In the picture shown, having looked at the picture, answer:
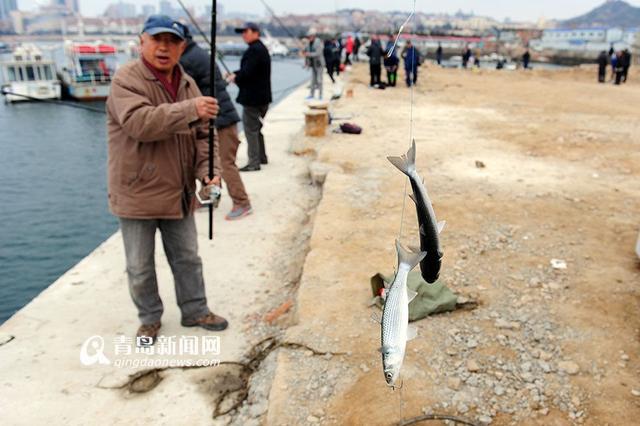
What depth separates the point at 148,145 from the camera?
3.37 meters

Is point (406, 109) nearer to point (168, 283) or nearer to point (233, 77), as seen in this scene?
point (233, 77)

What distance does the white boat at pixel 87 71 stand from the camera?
109 ft

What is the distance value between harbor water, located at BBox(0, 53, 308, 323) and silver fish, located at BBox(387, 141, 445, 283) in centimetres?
560

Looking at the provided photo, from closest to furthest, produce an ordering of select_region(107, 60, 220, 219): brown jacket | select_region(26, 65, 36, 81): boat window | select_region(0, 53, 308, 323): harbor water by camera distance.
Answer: select_region(107, 60, 220, 219): brown jacket
select_region(0, 53, 308, 323): harbor water
select_region(26, 65, 36, 81): boat window

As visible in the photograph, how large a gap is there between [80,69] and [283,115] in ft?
82.5

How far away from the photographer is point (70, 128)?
23.2 meters

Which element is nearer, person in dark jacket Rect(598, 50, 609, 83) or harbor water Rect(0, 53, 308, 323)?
harbor water Rect(0, 53, 308, 323)

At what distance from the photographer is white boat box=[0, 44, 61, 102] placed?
31250mm

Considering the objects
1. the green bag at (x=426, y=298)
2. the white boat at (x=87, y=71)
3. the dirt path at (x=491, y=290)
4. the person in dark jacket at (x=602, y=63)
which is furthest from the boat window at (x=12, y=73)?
the green bag at (x=426, y=298)

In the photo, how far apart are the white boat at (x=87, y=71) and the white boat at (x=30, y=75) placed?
994mm

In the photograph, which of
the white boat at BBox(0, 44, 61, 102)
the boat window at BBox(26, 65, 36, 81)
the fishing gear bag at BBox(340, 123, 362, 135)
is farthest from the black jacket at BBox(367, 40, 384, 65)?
the boat window at BBox(26, 65, 36, 81)

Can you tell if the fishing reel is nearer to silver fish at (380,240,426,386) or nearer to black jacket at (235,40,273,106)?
silver fish at (380,240,426,386)

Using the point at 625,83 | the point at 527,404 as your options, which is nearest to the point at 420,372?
the point at 527,404

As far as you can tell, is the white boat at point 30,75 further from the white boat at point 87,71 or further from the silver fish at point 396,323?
the silver fish at point 396,323
